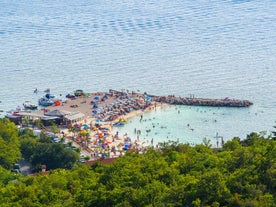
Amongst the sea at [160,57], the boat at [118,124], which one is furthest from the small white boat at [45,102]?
the boat at [118,124]

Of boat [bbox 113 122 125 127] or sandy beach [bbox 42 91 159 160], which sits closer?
sandy beach [bbox 42 91 159 160]

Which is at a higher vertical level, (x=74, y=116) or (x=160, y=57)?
(x=160, y=57)

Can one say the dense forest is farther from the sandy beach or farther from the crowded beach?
the crowded beach

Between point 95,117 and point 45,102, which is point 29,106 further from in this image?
point 95,117

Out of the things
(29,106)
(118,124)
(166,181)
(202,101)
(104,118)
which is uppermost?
(202,101)

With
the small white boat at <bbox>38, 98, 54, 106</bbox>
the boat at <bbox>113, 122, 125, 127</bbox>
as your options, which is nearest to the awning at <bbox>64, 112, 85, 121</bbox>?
the boat at <bbox>113, 122, 125, 127</bbox>

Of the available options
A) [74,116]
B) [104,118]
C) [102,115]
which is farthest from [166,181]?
[102,115]

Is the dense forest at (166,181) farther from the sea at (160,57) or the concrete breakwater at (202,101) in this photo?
the concrete breakwater at (202,101)
